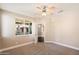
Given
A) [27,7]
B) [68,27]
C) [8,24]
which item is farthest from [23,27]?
[68,27]

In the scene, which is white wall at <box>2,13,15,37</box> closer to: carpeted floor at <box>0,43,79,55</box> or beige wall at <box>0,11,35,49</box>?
beige wall at <box>0,11,35,49</box>

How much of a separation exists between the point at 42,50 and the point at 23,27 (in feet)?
1.93

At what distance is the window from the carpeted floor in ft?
0.93

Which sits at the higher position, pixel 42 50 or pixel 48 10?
pixel 48 10

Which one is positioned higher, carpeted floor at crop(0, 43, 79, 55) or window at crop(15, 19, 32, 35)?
window at crop(15, 19, 32, 35)

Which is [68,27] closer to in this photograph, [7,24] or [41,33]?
[41,33]

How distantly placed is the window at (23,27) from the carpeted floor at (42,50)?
0.28 m

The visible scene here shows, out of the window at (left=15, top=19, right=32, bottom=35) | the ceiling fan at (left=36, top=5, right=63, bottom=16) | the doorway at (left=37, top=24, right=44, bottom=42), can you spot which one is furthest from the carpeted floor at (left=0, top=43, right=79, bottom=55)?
the ceiling fan at (left=36, top=5, right=63, bottom=16)

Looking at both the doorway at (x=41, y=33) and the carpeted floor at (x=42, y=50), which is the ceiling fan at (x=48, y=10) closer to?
the doorway at (x=41, y=33)

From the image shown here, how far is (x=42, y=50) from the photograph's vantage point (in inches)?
86.1

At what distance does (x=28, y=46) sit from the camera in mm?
2182

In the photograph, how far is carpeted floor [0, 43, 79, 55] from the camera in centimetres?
214

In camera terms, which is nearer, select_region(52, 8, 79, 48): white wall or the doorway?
select_region(52, 8, 79, 48): white wall
